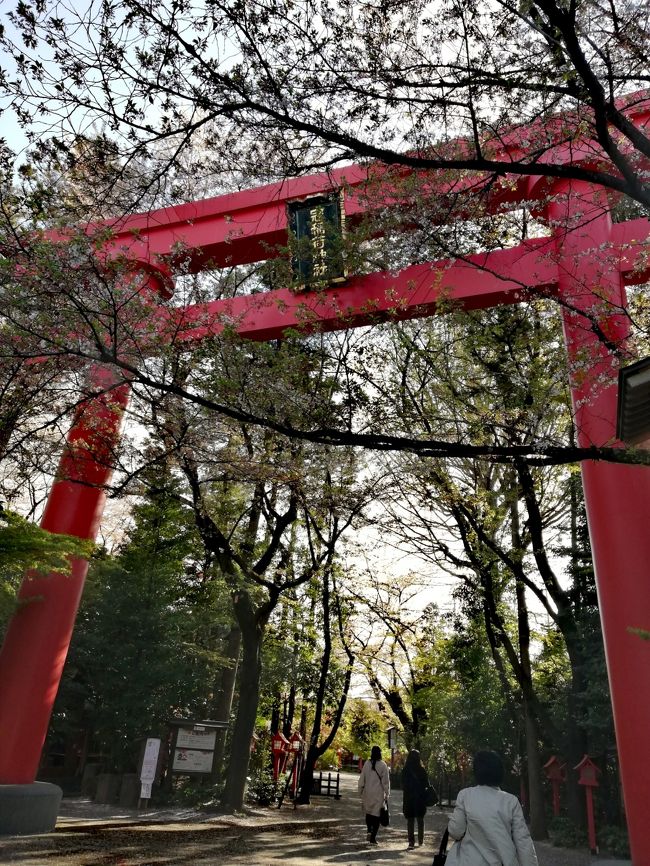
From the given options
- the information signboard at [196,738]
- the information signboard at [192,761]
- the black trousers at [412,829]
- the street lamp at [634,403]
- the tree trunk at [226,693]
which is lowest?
the black trousers at [412,829]

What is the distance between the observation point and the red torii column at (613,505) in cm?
645

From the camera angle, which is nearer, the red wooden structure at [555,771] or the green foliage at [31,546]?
the green foliage at [31,546]

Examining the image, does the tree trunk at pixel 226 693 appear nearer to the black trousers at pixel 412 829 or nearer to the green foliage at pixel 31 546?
the black trousers at pixel 412 829

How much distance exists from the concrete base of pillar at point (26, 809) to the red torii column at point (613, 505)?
691 cm

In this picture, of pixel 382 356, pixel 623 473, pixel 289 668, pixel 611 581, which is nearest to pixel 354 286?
pixel 382 356

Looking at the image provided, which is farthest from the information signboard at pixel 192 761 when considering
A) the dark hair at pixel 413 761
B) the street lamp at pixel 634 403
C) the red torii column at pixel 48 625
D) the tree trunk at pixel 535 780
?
the street lamp at pixel 634 403

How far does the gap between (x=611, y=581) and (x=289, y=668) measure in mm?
9843

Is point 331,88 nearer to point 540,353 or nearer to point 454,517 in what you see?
point 540,353

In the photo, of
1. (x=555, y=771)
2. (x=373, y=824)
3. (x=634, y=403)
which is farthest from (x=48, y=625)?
(x=555, y=771)

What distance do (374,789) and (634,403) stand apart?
748 cm

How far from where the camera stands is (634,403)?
450cm

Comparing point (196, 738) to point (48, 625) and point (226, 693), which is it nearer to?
point (226, 693)

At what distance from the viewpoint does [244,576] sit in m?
11.9

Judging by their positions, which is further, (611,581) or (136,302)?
(136,302)
